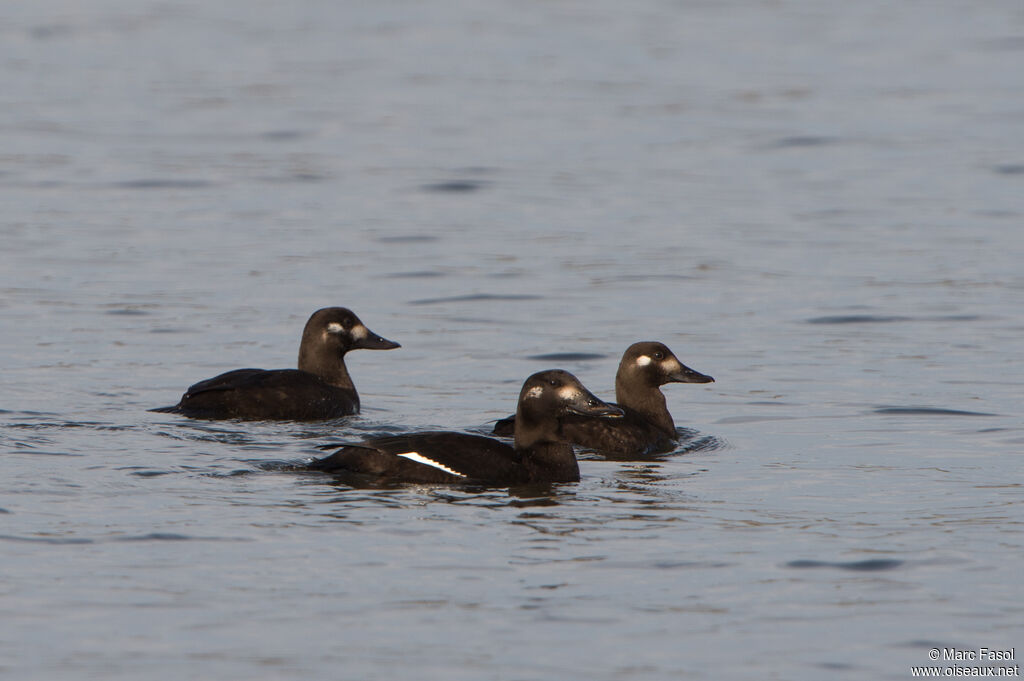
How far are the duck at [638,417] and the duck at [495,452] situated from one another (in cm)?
86

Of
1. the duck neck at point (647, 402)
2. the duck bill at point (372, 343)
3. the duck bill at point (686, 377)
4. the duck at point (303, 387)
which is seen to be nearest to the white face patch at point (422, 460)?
the duck at point (303, 387)

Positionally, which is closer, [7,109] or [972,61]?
[7,109]

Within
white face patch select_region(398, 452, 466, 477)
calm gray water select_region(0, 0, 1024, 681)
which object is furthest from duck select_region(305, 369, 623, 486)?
calm gray water select_region(0, 0, 1024, 681)

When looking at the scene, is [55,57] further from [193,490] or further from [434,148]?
[193,490]

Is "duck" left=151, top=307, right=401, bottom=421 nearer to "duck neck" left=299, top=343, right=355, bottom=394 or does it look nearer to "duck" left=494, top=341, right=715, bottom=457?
"duck neck" left=299, top=343, right=355, bottom=394

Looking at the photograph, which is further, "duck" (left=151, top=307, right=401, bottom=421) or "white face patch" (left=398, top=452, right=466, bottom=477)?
"duck" (left=151, top=307, right=401, bottom=421)

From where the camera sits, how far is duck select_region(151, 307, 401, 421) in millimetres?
11797

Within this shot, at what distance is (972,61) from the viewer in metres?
33.5

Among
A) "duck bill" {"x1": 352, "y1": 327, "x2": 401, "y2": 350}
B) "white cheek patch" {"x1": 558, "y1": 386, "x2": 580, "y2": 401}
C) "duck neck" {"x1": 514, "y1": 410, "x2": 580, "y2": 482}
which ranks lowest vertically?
"duck neck" {"x1": 514, "y1": 410, "x2": 580, "y2": 482}

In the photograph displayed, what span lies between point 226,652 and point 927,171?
18442mm

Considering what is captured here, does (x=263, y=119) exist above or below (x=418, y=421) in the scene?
above

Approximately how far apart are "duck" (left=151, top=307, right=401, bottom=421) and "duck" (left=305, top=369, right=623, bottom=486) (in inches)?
65.1

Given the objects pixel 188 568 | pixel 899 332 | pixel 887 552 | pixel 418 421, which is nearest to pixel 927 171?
pixel 899 332

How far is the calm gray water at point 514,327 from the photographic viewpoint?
24.9 ft
